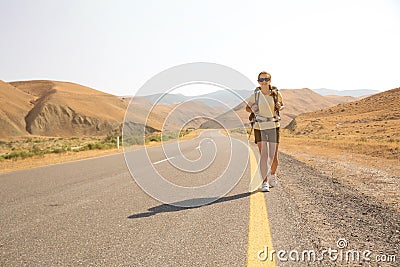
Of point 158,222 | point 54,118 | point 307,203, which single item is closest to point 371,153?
point 307,203

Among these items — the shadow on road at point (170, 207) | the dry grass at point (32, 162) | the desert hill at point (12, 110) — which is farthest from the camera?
the desert hill at point (12, 110)

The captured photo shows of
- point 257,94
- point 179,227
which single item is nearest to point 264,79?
point 257,94

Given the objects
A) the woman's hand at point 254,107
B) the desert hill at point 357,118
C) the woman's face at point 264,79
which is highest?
the woman's face at point 264,79

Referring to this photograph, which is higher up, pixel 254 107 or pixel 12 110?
pixel 12 110

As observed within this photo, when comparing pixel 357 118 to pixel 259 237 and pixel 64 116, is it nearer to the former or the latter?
pixel 259 237

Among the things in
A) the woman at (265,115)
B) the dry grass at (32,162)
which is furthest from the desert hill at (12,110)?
the woman at (265,115)

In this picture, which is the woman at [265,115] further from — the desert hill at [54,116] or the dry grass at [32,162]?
the desert hill at [54,116]

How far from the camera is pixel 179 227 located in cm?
429

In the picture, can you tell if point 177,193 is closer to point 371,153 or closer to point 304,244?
point 304,244

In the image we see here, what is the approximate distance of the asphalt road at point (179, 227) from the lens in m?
3.32

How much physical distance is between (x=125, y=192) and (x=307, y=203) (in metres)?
3.30

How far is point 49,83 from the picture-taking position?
151m

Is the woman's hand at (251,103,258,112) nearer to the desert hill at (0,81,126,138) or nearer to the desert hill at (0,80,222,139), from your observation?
the desert hill at (0,80,222,139)

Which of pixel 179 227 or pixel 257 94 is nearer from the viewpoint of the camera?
pixel 179 227
